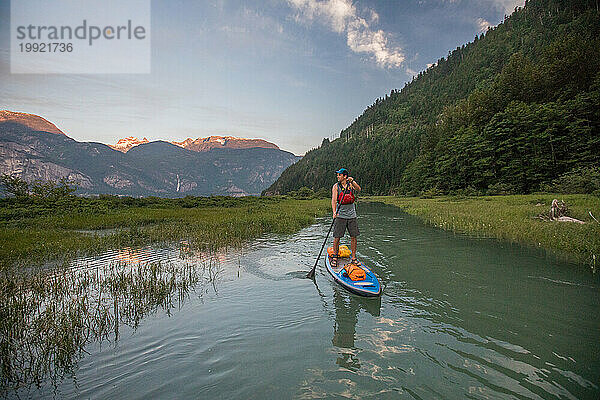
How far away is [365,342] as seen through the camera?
5.69 meters

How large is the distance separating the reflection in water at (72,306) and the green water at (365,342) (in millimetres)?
198

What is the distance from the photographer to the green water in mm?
4266

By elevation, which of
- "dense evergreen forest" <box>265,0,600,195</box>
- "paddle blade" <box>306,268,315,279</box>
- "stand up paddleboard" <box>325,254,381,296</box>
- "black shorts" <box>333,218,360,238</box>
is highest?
"dense evergreen forest" <box>265,0,600,195</box>

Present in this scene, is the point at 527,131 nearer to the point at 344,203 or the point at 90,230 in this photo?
the point at 344,203

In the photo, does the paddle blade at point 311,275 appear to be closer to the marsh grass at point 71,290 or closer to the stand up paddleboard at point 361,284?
the stand up paddleboard at point 361,284

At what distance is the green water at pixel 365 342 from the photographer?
427 cm

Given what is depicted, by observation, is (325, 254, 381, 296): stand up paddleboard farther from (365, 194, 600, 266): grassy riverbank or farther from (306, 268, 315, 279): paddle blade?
(365, 194, 600, 266): grassy riverbank

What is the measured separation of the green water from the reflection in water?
7.8 inches

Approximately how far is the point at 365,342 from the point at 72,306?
670 cm

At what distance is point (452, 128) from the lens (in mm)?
68500

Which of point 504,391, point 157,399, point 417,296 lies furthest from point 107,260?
point 504,391

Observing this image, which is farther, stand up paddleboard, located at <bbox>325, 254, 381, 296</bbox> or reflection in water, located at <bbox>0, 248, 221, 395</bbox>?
stand up paddleboard, located at <bbox>325, 254, 381, 296</bbox>

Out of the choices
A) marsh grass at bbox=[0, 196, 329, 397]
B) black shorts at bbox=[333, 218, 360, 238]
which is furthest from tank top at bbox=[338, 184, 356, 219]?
marsh grass at bbox=[0, 196, 329, 397]

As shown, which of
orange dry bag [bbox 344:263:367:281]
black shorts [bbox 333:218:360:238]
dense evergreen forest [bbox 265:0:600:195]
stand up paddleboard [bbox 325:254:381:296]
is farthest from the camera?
dense evergreen forest [bbox 265:0:600:195]
